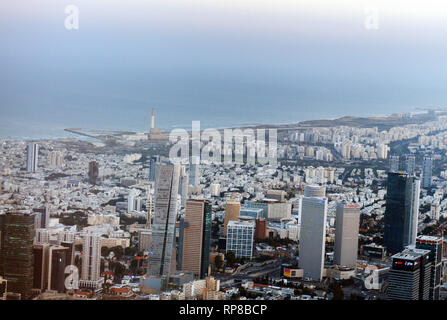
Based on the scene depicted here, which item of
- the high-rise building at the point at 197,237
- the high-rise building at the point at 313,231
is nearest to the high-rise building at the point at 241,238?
the high-rise building at the point at 197,237

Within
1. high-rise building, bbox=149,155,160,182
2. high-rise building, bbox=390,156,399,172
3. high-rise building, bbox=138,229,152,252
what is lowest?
high-rise building, bbox=138,229,152,252

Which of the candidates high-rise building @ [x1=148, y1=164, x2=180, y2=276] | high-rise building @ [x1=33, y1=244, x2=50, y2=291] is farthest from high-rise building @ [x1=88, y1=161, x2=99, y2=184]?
high-rise building @ [x1=33, y1=244, x2=50, y2=291]

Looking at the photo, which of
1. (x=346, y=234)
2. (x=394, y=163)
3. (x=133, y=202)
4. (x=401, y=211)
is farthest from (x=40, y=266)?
(x=394, y=163)

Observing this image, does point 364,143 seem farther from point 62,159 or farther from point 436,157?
point 62,159

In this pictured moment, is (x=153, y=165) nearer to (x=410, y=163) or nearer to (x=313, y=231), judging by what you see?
(x=313, y=231)

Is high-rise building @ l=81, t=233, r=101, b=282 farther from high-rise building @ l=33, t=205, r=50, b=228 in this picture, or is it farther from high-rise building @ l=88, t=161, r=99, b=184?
high-rise building @ l=88, t=161, r=99, b=184
